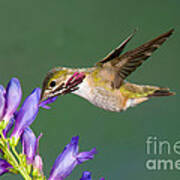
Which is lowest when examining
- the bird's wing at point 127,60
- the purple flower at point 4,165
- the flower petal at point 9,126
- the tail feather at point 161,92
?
the purple flower at point 4,165

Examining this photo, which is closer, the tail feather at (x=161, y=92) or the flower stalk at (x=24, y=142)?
the flower stalk at (x=24, y=142)

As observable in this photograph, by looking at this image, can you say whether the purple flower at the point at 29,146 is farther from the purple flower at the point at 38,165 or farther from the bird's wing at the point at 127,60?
the bird's wing at the point at 127,60

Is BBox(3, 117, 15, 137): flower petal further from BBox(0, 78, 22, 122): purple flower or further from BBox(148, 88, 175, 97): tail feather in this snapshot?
BBox(148, 88, 175, 97): tail feather

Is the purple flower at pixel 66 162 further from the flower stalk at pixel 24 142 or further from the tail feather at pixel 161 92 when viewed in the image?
the tail feather at pixel 161 92

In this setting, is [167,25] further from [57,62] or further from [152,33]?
[57,62]

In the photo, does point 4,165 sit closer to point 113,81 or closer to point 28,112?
point 28,112

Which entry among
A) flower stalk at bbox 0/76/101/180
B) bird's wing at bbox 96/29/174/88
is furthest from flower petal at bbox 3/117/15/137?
bird's wing at bbox 96/29/174/88

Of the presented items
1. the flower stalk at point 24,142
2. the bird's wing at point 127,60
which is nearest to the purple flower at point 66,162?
the flower stalk at point 24,142

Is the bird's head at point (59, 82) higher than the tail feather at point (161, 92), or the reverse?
the tail feather at point (161, 92)
